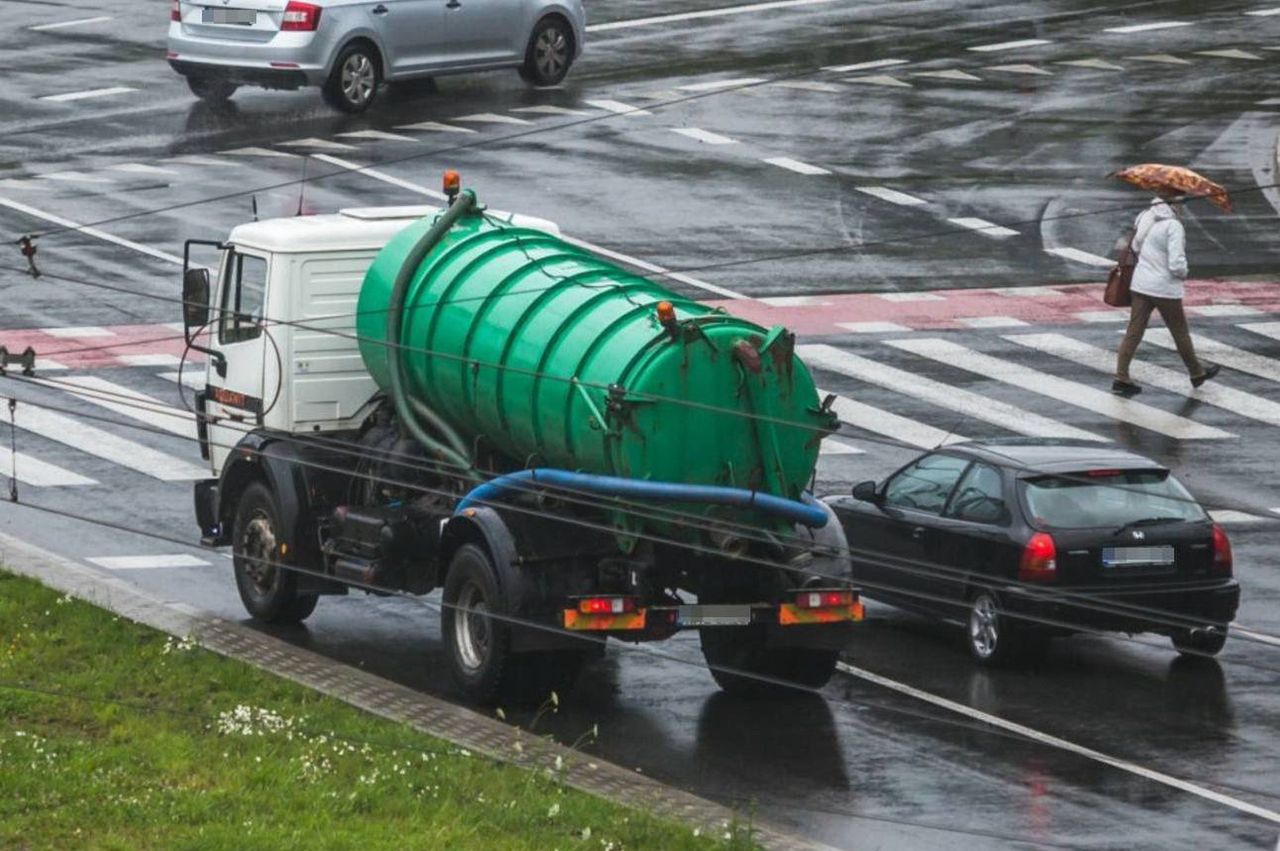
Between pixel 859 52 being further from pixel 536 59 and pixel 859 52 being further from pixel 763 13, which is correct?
pixel 536 59

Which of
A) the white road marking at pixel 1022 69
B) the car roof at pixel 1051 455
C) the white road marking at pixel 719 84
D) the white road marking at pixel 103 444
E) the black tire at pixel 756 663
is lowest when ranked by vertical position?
the white road marking at pixel 103 444

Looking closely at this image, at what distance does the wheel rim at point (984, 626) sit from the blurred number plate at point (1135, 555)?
2.59 ft

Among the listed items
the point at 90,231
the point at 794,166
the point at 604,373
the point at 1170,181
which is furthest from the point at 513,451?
the point at 794,166

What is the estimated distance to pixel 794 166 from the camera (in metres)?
35.5

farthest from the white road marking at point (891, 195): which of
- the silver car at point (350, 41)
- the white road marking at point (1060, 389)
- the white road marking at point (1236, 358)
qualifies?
the silver car at point (350, 41)

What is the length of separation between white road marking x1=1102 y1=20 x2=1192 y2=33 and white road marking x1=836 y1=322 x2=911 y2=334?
57.2 feet

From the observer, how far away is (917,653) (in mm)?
19203

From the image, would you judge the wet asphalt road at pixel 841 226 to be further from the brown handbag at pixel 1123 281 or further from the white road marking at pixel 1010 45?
the brown handbag at pixel 1123 281

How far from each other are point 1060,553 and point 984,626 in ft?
2.50

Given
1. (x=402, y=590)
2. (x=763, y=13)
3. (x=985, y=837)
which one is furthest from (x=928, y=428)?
(x=763, y=13)

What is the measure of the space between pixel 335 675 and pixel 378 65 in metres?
20.2

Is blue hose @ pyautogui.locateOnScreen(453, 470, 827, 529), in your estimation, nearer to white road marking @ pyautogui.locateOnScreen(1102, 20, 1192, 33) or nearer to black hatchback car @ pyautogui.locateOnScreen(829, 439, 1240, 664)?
black hatchback car @ pyautogui.locateOnScreen(829, 439, 1240, 664)

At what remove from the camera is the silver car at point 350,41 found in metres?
35.6

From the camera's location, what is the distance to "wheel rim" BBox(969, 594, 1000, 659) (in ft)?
61.0
